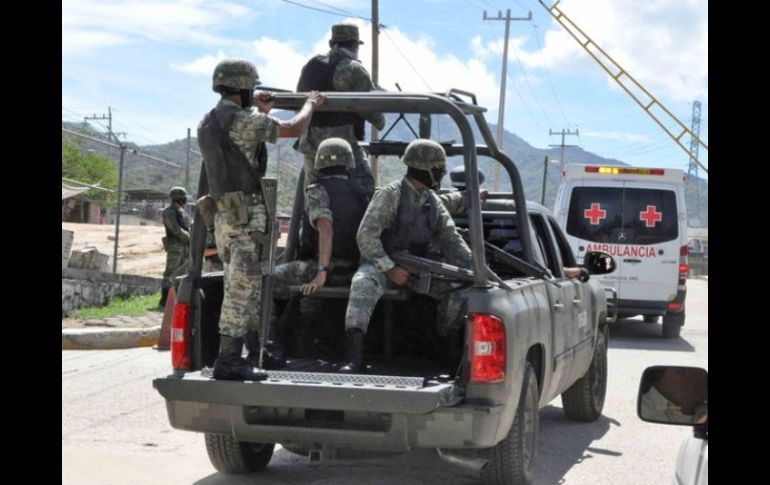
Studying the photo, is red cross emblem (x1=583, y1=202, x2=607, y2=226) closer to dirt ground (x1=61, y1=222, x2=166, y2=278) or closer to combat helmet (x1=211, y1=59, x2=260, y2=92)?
combat helmet (x1=211, y1=59, x2=260, y2=92)

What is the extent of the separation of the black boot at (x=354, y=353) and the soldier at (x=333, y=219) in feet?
1.84

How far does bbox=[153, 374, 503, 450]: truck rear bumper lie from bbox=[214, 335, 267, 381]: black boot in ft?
0.29

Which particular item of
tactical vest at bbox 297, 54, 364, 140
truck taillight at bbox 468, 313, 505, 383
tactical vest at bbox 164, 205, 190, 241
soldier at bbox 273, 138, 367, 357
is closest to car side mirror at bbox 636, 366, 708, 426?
truck taillight at bbox 468, 313, 505, 383

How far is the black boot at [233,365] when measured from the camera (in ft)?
17.7

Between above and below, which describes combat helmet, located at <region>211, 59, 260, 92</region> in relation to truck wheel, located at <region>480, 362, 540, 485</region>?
above

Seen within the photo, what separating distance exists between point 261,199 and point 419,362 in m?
1.44

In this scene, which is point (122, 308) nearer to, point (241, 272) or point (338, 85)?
point (338, 85)

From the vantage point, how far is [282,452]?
711 centimetres

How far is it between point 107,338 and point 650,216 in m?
7.56

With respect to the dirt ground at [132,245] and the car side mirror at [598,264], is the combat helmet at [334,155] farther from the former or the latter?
the dirt ground at [132,245]

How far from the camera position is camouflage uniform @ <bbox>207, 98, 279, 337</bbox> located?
565cm

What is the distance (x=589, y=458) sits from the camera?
23.0 ft

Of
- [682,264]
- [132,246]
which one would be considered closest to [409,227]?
[682,264]
